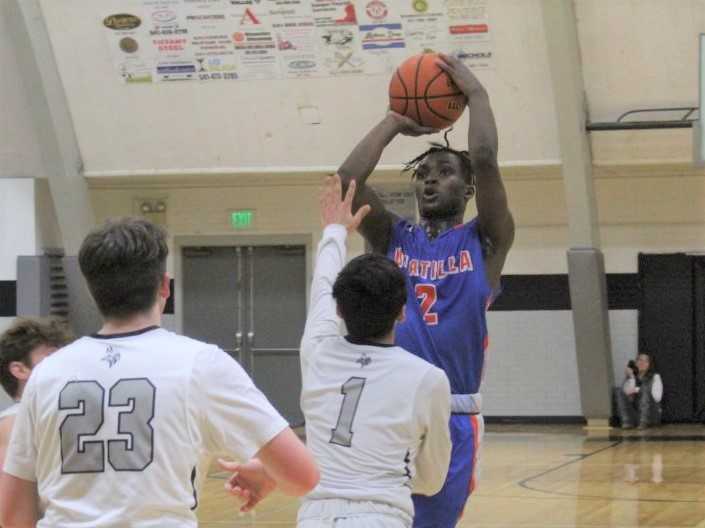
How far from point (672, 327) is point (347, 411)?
1329 centimetres

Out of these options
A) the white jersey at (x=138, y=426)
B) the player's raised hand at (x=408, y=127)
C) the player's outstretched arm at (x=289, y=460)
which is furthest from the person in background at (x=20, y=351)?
the player's raised hand at (x=408, y=127)

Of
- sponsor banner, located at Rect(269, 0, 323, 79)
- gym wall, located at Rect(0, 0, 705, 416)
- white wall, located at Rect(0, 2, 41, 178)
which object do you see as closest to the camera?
gym wall, located at Rect(0, 0, 705, 416)

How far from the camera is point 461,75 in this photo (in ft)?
15.1

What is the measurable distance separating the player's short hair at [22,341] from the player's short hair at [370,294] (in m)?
0.88

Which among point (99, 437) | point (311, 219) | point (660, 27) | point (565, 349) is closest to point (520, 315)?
point (565, 349)

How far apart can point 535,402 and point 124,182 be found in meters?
6.18

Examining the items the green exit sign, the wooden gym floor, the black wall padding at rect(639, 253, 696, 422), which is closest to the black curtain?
the black wall padding at rect(639, 253, 696, 422)

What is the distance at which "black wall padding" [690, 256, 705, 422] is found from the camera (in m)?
16.0

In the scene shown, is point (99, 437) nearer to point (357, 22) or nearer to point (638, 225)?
point (357, 22)

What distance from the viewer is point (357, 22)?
14477 millimetres

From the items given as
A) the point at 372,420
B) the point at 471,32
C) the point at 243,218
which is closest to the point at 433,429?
the point at 372,420

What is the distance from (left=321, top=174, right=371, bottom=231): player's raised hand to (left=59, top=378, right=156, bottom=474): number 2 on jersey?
136 cm

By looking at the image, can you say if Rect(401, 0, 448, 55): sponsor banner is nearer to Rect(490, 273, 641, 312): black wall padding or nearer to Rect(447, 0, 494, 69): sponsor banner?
Rect(447, 0, 494, 69): sponsor banner

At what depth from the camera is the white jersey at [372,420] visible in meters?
3.41
